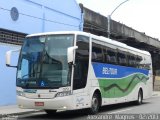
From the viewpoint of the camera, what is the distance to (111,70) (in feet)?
66.0

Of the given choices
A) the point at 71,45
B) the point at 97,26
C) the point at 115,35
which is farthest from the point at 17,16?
the point at 115,35

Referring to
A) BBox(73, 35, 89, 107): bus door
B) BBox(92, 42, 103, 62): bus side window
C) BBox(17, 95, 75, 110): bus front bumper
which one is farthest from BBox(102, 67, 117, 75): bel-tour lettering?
BBox(17, 95, 75, 110): bus front bumper

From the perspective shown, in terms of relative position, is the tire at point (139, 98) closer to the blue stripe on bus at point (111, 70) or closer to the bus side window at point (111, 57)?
the blue stripe on bus at point (111, 70)

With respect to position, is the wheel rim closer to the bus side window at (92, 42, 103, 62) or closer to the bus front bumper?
the bus side window at (92, 42, 103, 62)

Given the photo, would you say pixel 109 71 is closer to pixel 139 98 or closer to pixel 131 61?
pixel 131 61

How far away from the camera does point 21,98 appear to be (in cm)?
1633

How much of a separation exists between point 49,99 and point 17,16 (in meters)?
8.05

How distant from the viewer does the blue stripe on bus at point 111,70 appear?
18.5 meters

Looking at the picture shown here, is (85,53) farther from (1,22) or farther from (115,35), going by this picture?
(115,35)

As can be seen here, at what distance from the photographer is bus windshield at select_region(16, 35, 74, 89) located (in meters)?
15.9

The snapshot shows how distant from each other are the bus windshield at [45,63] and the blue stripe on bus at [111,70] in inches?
83.4

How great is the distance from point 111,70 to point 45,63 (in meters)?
4.76

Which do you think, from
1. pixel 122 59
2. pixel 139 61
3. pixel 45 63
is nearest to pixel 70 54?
pixel 45 63

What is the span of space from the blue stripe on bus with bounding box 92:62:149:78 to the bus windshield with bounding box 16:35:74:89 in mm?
2118
